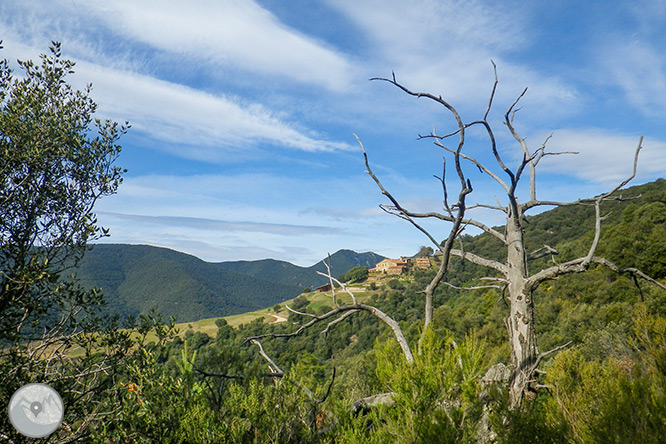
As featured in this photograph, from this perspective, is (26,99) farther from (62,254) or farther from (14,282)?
(14,282)

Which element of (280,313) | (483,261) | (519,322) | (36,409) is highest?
(483,261)

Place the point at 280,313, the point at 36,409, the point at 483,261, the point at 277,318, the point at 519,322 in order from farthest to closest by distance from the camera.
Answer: the point at 280,313, the point at 277,318, the point at 483,261, the point at 519,322, the point at 36,409

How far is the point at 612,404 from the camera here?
15.1ft

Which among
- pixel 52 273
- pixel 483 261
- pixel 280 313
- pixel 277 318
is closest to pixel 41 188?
pixel 52 273

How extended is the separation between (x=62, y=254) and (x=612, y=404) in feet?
28.4

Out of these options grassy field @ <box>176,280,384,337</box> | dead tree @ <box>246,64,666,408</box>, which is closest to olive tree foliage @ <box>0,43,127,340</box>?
dead tree @ <box>246,64,666,408</box>

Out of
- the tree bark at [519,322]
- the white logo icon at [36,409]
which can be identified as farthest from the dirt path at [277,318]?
the white logo icon at [36,409]

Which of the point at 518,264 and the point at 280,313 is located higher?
the point at 518,264

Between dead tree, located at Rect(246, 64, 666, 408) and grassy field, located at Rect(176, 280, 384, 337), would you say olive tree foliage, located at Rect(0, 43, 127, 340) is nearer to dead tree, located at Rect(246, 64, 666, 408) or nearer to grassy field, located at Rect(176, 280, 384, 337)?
dead tree, located at Rect(246, 64, 666, 408)

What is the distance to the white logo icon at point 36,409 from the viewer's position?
3.84m

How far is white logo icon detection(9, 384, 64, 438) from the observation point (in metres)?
3.84

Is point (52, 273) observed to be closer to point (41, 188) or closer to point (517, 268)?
point (41, 188)

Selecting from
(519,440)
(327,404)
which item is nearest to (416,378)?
(519,440)

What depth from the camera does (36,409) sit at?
4.05m
